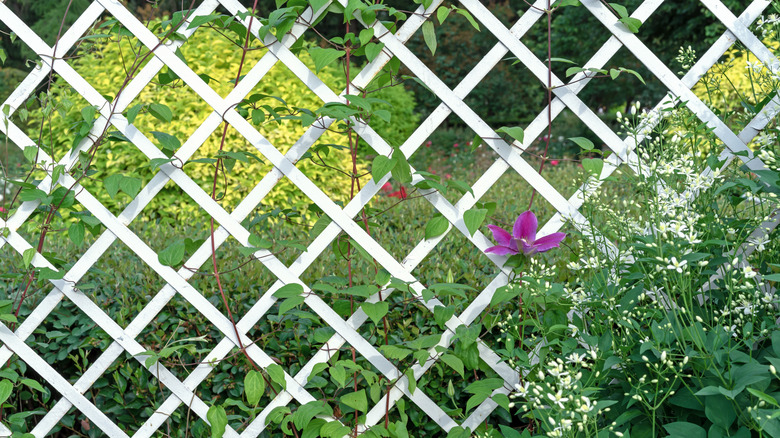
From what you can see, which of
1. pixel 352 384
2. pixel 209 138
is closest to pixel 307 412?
A: pixel 352 384

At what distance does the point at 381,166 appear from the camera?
4.95 ft

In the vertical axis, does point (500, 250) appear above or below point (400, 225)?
below

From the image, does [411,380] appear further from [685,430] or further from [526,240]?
[685,430]

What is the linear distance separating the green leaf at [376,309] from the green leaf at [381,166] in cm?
31

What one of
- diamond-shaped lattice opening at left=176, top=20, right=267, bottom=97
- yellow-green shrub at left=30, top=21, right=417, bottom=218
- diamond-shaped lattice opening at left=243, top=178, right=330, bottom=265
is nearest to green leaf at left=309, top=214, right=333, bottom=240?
diamond-shaped lattice opening at left=243, top=178, right=330, bottom=265

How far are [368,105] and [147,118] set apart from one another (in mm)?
2495

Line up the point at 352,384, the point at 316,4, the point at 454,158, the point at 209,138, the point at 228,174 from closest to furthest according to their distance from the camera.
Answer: the point at 316,4 < the point at 352,384 < the point at 228,174 < the point at 209,138 < the point at 454,158

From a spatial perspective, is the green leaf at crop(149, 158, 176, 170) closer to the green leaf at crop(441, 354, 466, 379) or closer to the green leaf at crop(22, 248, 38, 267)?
the green leaf at crop(22, 248, 38, 267)

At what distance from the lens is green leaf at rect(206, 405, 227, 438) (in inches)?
62.0

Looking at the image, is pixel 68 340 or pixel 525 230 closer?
pixel 525 230

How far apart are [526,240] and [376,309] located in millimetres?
414

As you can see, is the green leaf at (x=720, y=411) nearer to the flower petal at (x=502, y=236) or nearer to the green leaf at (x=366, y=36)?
the flower petal at (x=502, y=236)

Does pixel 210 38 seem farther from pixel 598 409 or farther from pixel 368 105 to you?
pixel 598 409

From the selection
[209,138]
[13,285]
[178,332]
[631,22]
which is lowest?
[631,22]
